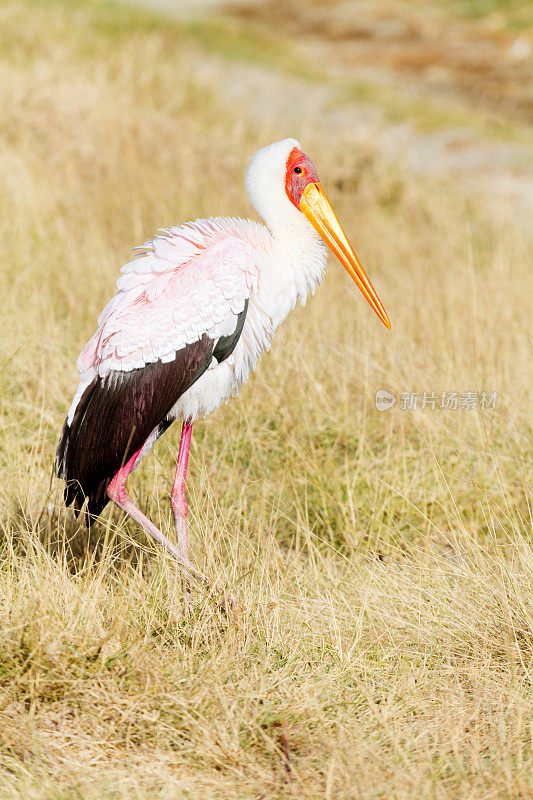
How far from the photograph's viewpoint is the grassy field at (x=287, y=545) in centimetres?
236

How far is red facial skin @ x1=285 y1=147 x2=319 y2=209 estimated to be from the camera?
3275 mm

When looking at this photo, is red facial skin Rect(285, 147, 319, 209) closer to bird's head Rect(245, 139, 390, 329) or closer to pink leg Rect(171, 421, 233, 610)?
bird's head Rect(245, 139, 390, 329)

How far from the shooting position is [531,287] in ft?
18.9

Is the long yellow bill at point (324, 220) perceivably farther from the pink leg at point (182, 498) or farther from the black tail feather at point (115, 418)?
the pink leg at point (182, 498)

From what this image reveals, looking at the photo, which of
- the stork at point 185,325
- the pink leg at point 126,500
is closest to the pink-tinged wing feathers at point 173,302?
the stork at point 185,325

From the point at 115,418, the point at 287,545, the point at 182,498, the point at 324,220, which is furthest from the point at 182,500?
the point at 324,220

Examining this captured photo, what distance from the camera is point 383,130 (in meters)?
10.7

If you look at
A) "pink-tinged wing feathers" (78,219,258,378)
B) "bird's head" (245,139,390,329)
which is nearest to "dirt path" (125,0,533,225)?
"bird's head" (245,139,390,329)

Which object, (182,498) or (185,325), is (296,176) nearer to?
(185,325)

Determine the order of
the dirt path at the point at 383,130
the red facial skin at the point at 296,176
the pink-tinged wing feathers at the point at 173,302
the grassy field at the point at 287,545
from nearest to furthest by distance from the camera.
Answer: the grassy field at the point at 287,545
the pink-tinged wing feathers at the point at 173,302
the red facial skin at the point at 296,176
the dirt path at the point at 383,130

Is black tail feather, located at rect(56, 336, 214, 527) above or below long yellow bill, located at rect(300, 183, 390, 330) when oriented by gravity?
below

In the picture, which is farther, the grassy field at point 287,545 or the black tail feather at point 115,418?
the black tail feather at point 115,418

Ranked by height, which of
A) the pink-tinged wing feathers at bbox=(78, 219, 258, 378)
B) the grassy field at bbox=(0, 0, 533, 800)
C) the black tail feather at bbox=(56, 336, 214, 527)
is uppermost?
the pink-tinged wing feathers at bbox=(78, 219, 258, 378)

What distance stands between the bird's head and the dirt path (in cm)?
476
